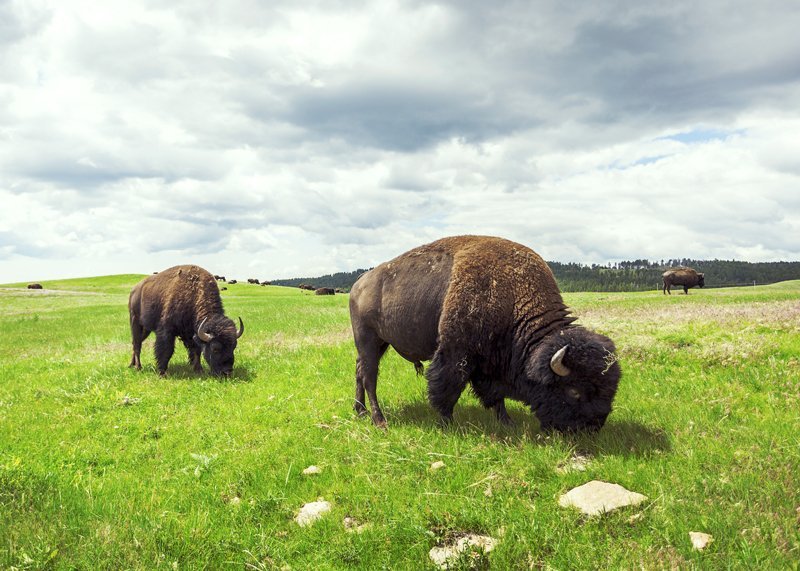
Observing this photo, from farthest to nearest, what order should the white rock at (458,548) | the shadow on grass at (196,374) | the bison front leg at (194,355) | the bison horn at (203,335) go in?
1. the bison front leg at (194,355)
2. the bison horn at (203,335)
3. the shadow on grass at (196,374)
4. the white rock at (458,548)

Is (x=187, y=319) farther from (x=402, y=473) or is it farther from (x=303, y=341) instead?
(x=402, y=473)

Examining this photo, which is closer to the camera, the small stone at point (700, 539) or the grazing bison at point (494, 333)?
the small stone at point (700, 539)

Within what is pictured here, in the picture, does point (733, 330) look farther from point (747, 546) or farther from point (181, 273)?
point (181, 273)

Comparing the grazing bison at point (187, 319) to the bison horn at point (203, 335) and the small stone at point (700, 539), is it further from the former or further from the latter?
the small stone at point (700, 539)

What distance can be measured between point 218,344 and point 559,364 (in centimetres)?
988

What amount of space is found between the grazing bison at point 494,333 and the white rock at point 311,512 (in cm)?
262

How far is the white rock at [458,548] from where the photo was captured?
427 cm

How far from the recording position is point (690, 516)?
445 centimetres

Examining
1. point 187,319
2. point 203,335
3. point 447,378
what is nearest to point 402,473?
point 447,378

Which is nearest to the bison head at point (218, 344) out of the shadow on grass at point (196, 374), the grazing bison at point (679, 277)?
the shadow on grass at point (196, 374)

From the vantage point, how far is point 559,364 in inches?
253

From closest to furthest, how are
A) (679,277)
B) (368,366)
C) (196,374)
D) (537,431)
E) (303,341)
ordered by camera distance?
(537,431) → (368,366) → (196,374) → (303,341) → (679,277)

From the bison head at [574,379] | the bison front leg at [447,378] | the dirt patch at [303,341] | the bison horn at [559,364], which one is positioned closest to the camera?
the bison horn at [559,364]

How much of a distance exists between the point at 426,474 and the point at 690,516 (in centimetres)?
280
